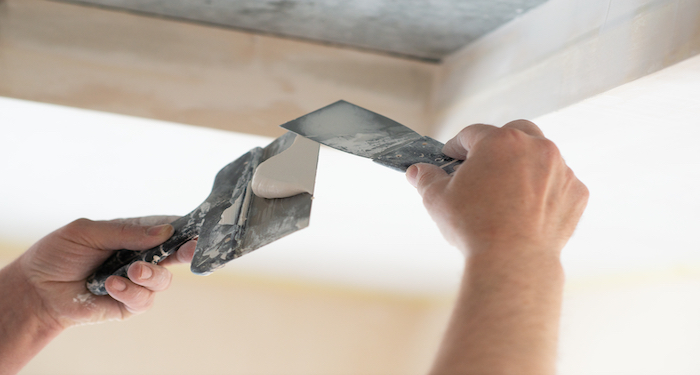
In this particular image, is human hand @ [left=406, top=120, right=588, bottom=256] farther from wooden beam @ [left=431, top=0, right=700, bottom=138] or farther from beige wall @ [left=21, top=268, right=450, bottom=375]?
beige wall @ [left=21, top=268, right=450, bottom=375]

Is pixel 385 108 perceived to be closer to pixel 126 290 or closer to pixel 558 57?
pixel 558 57

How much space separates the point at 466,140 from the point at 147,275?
77 cm

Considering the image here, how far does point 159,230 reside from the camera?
3.53ft

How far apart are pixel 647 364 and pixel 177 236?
5.07 feet

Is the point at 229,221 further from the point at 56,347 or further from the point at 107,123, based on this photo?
the point at 56,347

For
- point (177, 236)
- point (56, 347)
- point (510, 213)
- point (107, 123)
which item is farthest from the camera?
point (56, 347)

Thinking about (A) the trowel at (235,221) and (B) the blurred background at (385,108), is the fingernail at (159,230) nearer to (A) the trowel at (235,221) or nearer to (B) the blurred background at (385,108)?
(A) the trowel at (235,221)

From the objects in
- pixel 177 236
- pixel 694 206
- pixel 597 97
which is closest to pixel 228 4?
pixel 177 236

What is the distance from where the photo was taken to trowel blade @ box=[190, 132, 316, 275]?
2.70ft

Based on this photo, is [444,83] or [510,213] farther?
[444,83]

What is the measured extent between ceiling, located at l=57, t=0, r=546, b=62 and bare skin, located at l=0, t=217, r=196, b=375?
58cm

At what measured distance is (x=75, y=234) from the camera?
1171 millimetres

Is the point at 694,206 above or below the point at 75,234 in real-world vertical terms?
above

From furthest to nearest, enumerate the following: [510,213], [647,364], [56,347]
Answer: [56,347] → [647,364] → [510,213]
